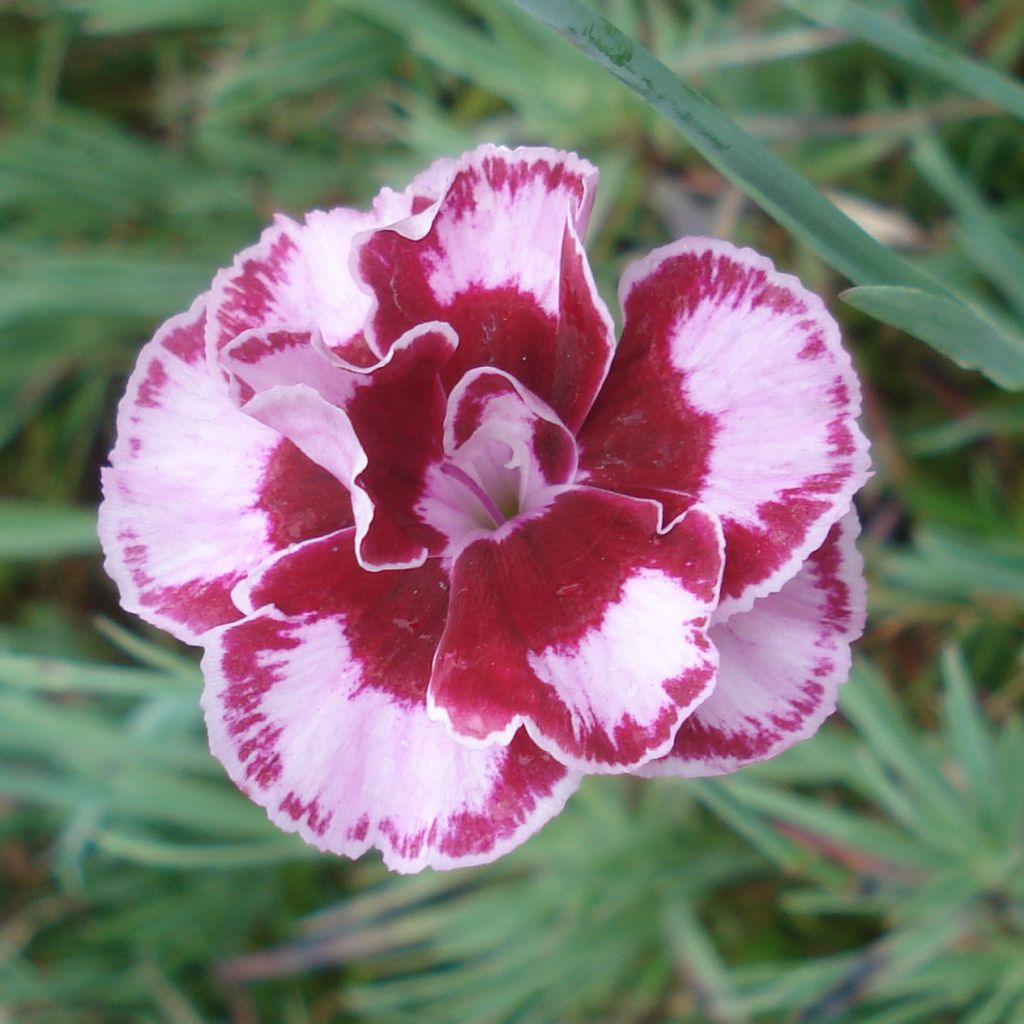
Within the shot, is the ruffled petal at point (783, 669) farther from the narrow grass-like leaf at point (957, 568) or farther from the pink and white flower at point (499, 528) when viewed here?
the narrow grass-like leaf at point (957, 568)

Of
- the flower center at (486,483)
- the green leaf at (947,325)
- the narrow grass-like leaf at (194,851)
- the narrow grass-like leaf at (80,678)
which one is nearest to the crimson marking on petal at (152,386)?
the flower center at (486,483)

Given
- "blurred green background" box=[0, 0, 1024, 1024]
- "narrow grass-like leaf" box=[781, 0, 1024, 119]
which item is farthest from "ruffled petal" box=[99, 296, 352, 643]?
"narrow grass-like leaf" box=[781, 0, 1024, 119]

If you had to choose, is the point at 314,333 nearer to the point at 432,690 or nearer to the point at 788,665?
the point at 432,690

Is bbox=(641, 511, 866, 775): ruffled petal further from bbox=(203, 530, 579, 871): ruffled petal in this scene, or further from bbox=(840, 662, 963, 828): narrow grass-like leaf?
bbox=(840, 662, 963, 828): narrow grass-like leaf

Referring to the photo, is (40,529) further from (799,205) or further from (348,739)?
(799,205)

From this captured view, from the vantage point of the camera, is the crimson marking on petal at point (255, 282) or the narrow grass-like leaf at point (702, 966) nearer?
the crimson marking on petal at point (255, 282)

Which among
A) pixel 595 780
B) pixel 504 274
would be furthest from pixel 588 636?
pixel 595 780

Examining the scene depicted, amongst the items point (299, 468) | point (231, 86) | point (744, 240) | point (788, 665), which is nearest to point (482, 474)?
point (299, 468)
